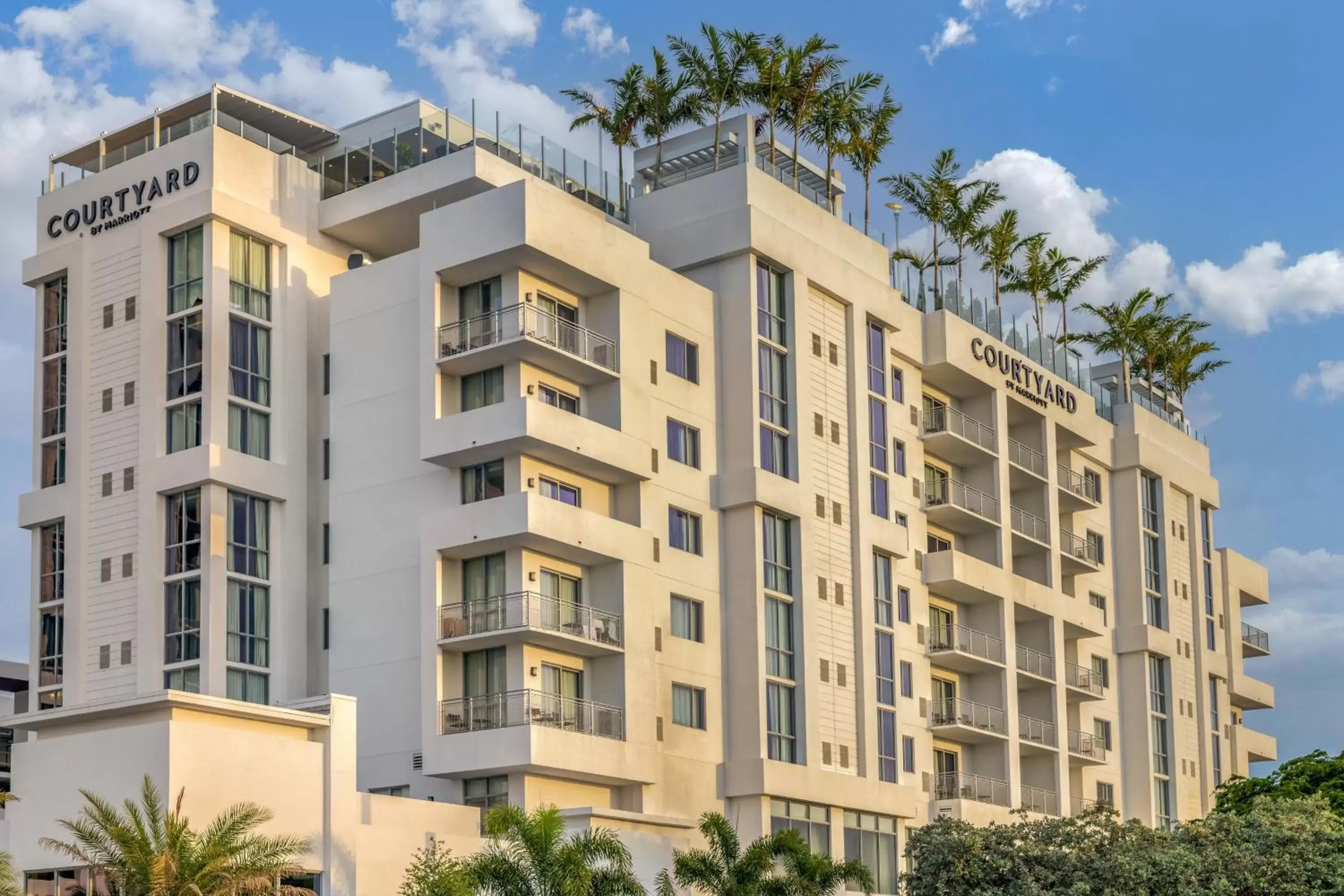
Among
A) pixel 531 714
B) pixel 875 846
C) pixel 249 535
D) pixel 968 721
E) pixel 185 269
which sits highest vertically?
pixel 185 269

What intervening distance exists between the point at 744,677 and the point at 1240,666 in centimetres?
4488

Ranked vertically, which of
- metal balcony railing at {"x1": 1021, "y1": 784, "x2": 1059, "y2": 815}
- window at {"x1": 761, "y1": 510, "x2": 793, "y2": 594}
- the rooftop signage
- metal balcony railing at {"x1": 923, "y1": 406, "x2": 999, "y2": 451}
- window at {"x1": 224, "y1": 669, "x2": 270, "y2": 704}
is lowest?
metal balcony railing at {"x1": 1021, "y1": 784, "x2": 1059, "y2": 815}

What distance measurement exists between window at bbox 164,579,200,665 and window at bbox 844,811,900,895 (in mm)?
20774

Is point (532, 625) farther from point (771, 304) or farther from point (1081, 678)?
point (1081, 678)

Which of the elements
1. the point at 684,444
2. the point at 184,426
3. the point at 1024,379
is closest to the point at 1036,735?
the point at 1024,379

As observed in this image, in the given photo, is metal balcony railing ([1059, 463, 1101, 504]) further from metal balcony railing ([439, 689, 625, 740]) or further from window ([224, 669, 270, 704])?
window ([224, 669, 270, 704])

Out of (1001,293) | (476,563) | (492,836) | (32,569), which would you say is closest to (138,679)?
(32,569)

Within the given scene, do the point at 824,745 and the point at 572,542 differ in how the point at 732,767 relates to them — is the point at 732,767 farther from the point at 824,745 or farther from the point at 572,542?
the point at 572,542

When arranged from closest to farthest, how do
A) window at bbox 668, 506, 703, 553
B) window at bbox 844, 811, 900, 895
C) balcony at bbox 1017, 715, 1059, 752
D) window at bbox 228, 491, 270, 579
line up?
window at bbox 228, 491, 270, 579
window at bbox 668, 506, 703, 553
window at bbox 844, 811, 900, 895
balcony at bbox 1017, 715, 1059, 752

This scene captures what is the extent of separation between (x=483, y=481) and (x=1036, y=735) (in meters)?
29.3

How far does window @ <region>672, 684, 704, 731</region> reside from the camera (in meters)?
57.8

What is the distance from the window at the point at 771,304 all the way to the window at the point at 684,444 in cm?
409

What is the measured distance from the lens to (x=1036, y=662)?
76.6m

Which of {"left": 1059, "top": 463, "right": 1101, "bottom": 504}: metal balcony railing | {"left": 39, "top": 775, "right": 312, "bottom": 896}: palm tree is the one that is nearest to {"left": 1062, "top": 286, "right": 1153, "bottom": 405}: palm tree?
{"left": 1059, "top": 463, "right": 1101, "bottom": 504}: metal balcony railing
